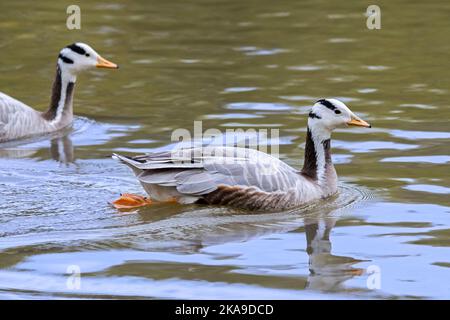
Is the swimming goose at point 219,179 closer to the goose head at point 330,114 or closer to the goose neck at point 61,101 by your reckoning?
the goose head at point 330,114

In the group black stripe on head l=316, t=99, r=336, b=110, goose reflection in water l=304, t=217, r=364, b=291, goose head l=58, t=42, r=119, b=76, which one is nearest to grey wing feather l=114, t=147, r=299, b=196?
goose reflection in water l=304, t=217, r=364, b=291

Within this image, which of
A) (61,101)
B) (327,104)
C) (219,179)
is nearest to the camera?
(219,179)

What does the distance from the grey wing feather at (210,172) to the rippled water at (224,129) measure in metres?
0.30

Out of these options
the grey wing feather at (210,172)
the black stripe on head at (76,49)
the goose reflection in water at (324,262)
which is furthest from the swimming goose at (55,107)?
the goose reflection in water at (324,262)

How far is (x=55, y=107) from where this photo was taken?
55.0ft

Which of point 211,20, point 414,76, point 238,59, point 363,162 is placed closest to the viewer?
point 363,162

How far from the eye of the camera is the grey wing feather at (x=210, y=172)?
1222 cm

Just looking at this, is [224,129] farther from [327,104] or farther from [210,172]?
[210,172]

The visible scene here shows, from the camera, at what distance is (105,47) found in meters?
20.8

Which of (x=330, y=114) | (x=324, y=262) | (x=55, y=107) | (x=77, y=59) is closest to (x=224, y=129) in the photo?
(x=55, y=107)

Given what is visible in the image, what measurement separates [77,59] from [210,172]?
18.0ft
